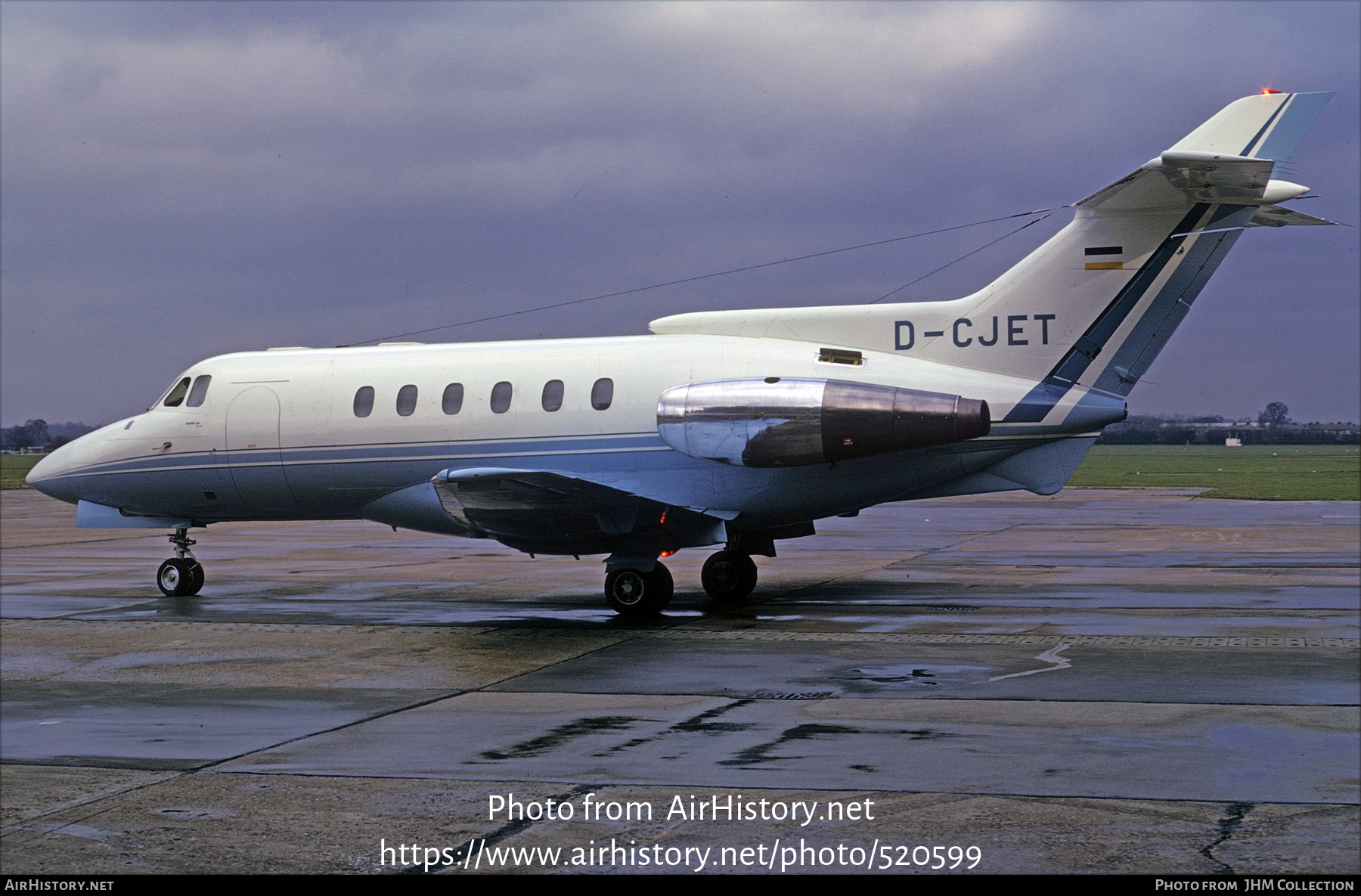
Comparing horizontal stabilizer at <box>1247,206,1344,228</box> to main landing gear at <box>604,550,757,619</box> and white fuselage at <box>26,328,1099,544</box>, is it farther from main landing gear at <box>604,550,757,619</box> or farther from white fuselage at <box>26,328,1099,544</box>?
main landing gear at <box>604,550,757,619</box>

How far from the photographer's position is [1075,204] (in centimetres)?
1588

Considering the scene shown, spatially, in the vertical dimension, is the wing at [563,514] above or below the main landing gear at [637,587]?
above

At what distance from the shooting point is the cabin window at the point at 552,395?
17058 mm

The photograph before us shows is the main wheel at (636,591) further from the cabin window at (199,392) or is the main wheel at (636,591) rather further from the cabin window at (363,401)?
the cabin window at (199,392)

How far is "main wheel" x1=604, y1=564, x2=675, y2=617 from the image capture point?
1622cm

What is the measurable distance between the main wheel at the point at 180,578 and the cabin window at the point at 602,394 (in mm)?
6784

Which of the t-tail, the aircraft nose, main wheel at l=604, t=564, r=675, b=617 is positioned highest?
the t-tail

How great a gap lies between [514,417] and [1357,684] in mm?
10333

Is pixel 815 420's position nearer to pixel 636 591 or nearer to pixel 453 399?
pixel 636 591

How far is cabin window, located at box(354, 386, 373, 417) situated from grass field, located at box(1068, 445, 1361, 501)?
75.5 ft

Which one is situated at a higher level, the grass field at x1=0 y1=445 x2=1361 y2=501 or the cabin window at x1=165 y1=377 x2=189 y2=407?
the cabin window at x1=165 y1=377 x2=189 y2=407

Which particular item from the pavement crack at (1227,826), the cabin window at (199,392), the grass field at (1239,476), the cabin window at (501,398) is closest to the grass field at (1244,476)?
the grass field at (1239,476)

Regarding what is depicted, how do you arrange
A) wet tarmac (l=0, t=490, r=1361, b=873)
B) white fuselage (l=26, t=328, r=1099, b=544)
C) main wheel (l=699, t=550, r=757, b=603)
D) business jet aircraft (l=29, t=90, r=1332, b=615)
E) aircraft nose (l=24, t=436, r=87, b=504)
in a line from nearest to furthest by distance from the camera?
wet tarmac (l=0, t=490, r=1361, b=873) → business jet aircraft (l=29, t=90, r=1332, b=615) → white fuselage (l=26, t=328, r=1099, b=544) → main wheel (l=699, t=550, r=757, b=603) → aircraft nose (l=24, t=436, r=87, b=504)

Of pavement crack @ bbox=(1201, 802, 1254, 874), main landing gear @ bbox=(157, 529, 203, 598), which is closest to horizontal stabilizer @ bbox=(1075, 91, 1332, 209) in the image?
pavement crack @ bbox=(1201, 802, 1254, 874)
